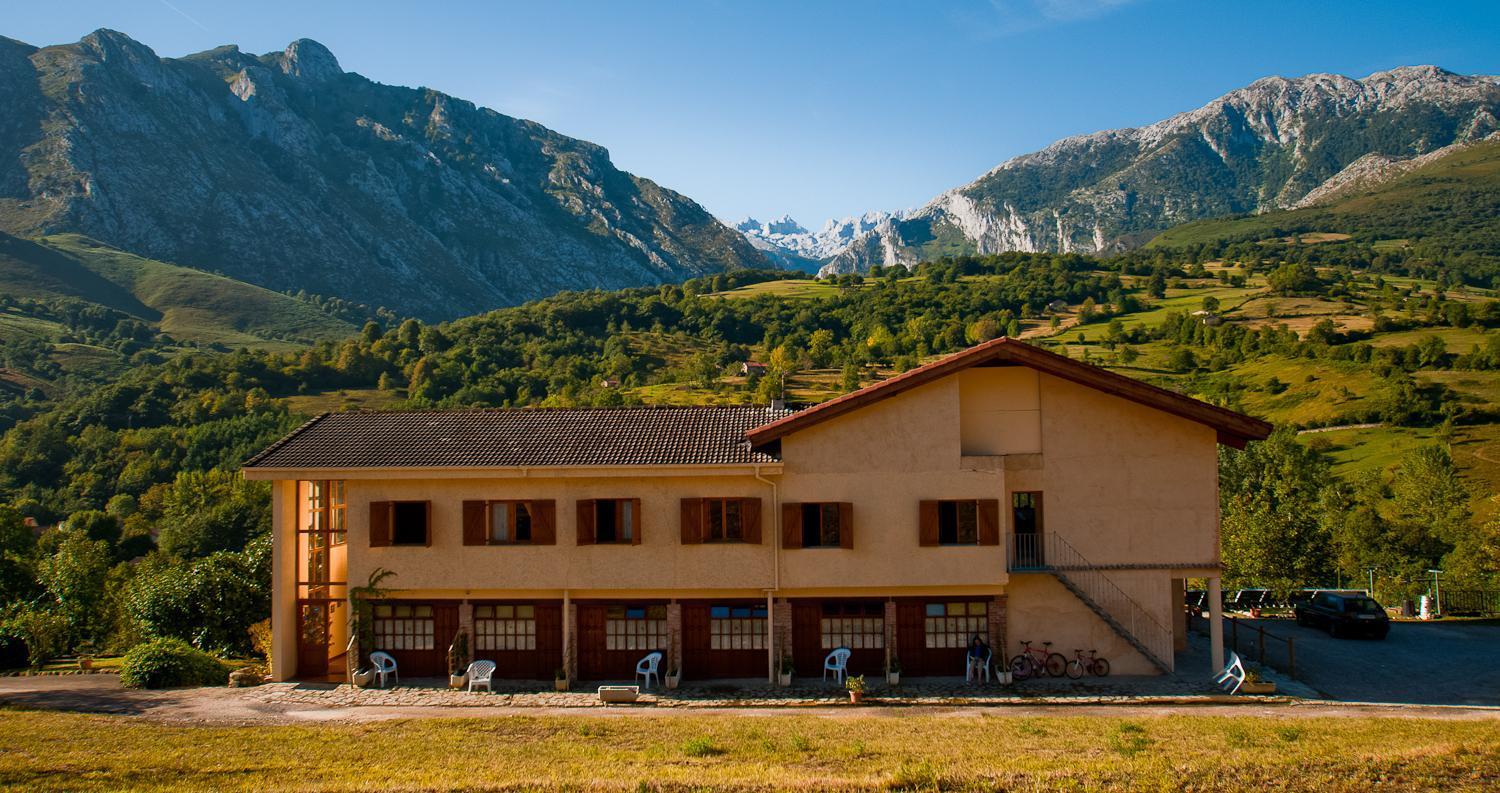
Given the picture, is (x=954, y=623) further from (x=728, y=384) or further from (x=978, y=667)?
(x=728, y=384)

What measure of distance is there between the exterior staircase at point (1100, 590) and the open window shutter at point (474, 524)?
1201 centimetres

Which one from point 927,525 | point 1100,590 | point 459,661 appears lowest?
point 459,661

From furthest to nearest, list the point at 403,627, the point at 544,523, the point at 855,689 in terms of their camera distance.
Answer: the point at 403,627, the point at 544,523, the point at 855,689

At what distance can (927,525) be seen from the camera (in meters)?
22.8

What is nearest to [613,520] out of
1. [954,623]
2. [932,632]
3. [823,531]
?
[823,531]

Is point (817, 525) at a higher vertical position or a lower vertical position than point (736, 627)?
higher

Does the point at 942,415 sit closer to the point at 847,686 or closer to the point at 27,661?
the point at 847,686

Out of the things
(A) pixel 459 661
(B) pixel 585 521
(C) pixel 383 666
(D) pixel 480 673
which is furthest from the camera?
(C) pixel 383 666

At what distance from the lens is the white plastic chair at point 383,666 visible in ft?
77.0

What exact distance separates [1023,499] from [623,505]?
30.5 ft

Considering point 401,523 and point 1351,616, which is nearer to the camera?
point 401,523

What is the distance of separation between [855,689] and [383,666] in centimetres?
1093

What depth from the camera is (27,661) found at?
96.6ft

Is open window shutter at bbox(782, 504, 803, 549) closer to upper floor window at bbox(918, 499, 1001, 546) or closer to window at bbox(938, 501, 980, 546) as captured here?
upper floor window at bbox(918, 499, 1001, 546)
